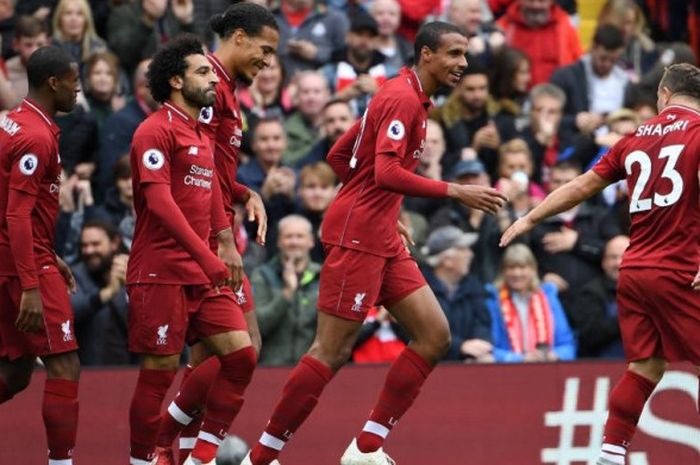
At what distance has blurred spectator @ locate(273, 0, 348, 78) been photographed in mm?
16156

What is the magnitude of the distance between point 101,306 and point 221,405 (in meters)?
2.96

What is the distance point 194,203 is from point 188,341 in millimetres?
920

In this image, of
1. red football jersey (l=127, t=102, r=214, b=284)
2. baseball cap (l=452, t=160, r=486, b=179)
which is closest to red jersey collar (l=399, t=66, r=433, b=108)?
red football jersey (l=127, t=102, r=214, b=284)

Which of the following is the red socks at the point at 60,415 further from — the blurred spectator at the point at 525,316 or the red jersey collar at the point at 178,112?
the blurred spectator at the point at 525,316

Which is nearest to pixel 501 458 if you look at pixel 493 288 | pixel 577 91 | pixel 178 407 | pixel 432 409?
pixel 432 409

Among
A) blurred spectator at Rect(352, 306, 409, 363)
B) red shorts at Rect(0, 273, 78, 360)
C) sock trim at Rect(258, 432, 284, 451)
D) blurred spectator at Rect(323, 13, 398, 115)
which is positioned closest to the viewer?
red shorts at Rect(0, 273, 78, 360)

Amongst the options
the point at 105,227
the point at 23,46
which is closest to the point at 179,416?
the point at 105,227

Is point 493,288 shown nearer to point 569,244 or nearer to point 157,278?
point 569,244

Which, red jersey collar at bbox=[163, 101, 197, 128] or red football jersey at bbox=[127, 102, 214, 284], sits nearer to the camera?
red football jersey at bbox=[127, 102, 214, 284]

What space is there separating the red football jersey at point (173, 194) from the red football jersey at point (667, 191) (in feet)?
8.09

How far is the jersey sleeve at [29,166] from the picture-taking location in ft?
34.2

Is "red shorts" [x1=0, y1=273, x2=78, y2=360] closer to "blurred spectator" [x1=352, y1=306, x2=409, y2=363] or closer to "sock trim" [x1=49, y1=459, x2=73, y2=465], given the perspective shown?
"sock trim" [x1=49, y1=459, x2=73, y2=465]

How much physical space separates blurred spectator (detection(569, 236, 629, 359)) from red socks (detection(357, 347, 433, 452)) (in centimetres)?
324

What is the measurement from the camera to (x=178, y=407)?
11.1 m
